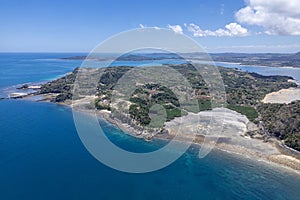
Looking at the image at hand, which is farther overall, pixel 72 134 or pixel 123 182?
pixel 72 134

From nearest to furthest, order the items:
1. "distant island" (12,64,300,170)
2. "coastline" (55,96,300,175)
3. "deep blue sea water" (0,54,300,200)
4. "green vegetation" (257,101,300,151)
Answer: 1. "deep blue sea water" (0,54,300,200)
2. "coastline" (55,96,300,175)
3. "distant island" (12,64,300,170)
4. "green vegetation" (257,101,300,151)

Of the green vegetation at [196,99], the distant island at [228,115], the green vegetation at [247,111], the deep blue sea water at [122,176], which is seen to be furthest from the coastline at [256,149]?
the green vegetation at [247,111]

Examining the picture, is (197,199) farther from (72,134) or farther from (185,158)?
(72,134)

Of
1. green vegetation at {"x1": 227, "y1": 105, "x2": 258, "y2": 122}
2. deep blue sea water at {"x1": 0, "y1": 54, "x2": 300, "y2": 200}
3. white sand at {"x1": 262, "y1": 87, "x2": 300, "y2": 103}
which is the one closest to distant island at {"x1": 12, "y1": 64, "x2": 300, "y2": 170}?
green vegetation at {"x1": 227, "y1": 105, "x2": 258, "y2": 122}

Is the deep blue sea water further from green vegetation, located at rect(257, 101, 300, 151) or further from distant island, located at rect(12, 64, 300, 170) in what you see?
green vegetation, located at rect(257, 101, 300, 151)

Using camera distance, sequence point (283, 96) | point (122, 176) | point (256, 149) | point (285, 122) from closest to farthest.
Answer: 1. point (122, 176)
2. point (256, 149)
3. point (285, 122)
4. point (283, 96)

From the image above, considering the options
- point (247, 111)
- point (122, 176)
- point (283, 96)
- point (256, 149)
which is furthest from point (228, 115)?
point (283, 96)

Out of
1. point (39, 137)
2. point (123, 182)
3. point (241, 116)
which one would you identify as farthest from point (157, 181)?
point (241, 116)

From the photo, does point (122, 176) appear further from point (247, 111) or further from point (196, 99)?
point (196, 99)
